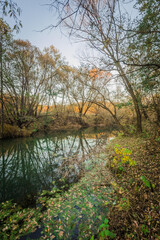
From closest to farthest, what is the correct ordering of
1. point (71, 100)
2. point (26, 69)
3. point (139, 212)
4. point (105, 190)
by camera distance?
point (139, 212) < point (105, 190) < point (26, 69) < point (71, 100)

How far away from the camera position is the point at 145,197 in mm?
2076

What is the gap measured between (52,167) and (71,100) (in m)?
19.7

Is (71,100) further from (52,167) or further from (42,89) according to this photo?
(52,167)

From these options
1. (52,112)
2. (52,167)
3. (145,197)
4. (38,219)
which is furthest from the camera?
(52,112)

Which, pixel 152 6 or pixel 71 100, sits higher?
pixel 71 100

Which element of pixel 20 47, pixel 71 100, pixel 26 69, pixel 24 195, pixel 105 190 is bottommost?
pixel 24 195

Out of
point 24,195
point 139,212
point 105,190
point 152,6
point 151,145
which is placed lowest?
point 24,195

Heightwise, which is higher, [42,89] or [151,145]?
[42,89]

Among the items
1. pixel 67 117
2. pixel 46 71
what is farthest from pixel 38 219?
pixel 67 117

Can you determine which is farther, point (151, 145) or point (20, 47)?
point (20, 47)

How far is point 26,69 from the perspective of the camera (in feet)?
51.6

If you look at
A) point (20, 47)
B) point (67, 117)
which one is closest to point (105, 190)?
point (20, 47)

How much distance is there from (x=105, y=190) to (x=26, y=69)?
1815 cm

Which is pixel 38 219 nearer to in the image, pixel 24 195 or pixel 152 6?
pixel 24 195
